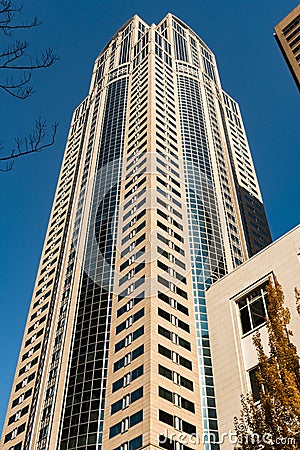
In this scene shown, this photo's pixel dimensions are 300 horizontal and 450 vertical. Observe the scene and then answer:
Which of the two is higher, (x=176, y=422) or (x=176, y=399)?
(x=176, y=399)

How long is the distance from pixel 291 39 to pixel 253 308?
3954 inches

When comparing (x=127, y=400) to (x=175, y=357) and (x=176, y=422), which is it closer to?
(x=176, y=422)

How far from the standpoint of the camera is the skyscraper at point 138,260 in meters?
54.4

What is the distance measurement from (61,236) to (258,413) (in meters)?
72.1

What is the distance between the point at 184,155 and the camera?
87.8 meters

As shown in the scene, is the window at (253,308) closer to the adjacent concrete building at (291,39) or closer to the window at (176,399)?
the window at (176,399)

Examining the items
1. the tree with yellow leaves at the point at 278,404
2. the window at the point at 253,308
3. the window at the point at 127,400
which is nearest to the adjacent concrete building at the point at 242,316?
the window at the point at 253,308

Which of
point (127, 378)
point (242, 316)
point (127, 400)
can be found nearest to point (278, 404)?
point (242, 316)

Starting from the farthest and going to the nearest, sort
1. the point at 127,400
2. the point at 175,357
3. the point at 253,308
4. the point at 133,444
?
1. the point at 175,357
2. the point at 127,400
3. the point at 133,444
4. the point at 253,308

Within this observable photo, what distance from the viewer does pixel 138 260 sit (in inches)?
2603

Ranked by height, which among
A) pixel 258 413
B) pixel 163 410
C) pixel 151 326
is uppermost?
pixel 151 326

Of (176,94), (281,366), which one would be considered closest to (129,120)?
(176,94)

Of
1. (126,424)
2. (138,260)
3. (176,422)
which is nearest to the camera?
(176,422)

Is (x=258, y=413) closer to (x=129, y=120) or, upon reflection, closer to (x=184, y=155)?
(x=184, y=155)
